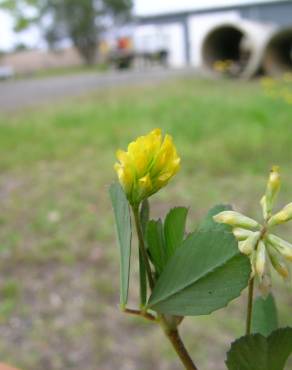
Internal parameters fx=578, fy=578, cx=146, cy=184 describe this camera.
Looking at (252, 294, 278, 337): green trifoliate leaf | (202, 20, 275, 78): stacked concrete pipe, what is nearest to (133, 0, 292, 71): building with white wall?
(202, 20, 275, 78): stacked concrete pipe

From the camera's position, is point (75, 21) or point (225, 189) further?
point (75, 21)

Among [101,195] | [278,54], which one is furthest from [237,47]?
[101,195]

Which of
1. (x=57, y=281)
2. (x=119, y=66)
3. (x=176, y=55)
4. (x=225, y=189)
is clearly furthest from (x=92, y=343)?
(x=176, y=55)

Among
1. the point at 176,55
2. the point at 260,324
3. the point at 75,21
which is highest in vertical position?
the point at 260,324

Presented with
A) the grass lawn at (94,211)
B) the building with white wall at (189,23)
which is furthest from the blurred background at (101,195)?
the building with white wall at (189,23)

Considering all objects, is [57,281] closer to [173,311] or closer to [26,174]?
[26,174]

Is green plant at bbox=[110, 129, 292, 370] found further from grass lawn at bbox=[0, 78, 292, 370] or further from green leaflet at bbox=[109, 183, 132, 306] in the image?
grass lawn at bbox=[0, 78, 292, 370]

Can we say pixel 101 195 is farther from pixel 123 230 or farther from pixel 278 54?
pixel 278 54
